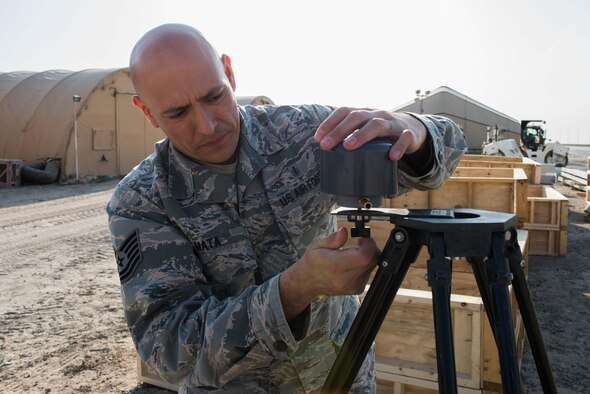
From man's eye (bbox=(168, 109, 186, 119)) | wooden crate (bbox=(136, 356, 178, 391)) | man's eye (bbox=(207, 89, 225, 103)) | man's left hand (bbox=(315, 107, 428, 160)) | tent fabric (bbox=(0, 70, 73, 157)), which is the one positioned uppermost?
tent fabric (bbox=(0, 70, 73, 157))

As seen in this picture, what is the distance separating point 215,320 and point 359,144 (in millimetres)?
640

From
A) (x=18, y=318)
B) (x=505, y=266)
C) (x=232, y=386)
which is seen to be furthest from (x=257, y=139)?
(x=18, y=318)

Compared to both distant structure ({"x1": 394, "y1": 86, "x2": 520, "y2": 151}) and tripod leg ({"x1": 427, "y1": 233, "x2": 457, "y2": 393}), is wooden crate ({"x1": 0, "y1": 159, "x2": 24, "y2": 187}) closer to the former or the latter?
tripod leg ({"x1": 427, "y1": 233, "x2": 457, "y2": 393})

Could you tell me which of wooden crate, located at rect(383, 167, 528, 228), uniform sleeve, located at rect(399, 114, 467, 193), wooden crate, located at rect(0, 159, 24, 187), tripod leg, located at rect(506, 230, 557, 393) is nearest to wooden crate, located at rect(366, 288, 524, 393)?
uniform sleeve, located at rect(399, 114, 467, 193)

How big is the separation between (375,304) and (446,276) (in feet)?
0.74

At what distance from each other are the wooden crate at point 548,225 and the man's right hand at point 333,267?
7.59m

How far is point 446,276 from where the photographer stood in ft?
4.24

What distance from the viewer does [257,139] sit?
200 centimetres

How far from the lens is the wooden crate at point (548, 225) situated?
8219mm

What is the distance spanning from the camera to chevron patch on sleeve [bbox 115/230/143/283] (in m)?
1.68

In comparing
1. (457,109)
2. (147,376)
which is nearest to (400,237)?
(147,376)

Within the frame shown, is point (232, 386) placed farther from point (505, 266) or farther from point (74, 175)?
point (74, 175)

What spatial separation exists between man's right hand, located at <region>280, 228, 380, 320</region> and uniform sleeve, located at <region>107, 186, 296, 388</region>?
0.35 feet

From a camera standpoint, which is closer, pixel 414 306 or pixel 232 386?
pixel 232 386
